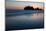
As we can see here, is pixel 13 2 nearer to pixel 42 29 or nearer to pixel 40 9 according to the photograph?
pixel 40 9

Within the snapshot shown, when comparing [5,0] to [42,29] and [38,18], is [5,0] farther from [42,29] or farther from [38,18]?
[42,29]

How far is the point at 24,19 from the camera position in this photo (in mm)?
1522

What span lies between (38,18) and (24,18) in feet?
0.89

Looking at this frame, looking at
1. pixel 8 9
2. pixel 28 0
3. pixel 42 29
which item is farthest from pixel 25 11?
pixel 42 29

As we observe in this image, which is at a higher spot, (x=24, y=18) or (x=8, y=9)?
(x=8, y=9)

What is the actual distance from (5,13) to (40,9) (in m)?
0.66

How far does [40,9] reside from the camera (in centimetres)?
156

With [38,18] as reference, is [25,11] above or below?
above

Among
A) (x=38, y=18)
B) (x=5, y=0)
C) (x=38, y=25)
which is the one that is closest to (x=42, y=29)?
(x=38, y=25)

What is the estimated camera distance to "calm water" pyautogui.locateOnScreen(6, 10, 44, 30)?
149 cm

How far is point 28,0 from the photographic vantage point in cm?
152

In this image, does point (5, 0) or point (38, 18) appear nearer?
point (5, 0)

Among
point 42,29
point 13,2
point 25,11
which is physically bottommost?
point 42,29

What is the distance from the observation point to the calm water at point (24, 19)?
149 centimetres
